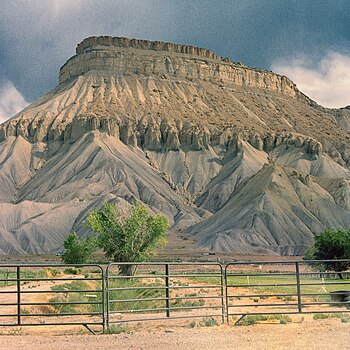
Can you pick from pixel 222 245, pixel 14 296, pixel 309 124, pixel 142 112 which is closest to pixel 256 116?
pixel 309 124

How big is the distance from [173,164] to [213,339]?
14991 cm

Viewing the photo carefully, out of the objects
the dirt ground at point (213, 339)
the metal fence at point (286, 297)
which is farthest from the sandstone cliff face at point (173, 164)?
the dirt ground at point (213, 339)

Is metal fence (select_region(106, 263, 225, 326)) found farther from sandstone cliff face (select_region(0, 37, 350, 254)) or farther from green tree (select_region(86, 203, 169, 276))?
sandstone cliff face (select_region(0, 37, 350, 254))

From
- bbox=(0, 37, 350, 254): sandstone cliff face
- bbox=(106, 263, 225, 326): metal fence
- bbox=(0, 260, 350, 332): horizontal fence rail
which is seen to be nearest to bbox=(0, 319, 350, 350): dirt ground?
bbox=(0, 260, 350, 332): horizontal fence rail

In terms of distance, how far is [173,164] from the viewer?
6521 inches

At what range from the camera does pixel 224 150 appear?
168 meters

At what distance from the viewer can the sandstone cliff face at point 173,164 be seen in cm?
12244

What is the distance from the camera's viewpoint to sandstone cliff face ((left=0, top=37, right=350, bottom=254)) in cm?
12244

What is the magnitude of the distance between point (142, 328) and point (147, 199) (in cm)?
12122

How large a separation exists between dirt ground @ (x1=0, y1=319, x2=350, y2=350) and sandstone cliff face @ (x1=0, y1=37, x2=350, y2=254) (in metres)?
92.5

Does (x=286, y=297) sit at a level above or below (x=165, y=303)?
below

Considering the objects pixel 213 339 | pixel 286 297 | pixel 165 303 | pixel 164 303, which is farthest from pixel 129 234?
pixel 213 339

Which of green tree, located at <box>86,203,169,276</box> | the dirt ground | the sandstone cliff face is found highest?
the sandstone cliff face

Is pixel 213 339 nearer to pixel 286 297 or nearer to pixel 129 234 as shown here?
pixel 286 297
